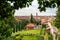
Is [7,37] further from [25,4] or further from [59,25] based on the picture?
[59,25]

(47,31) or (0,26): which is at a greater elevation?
(0,26)

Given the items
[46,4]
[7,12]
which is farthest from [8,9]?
[46,4]

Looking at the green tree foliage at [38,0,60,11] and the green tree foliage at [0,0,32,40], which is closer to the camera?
the green tree foliage at [0,0,32,40]

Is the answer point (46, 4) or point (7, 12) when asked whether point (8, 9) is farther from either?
point (46, 4)

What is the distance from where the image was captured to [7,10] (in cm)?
549

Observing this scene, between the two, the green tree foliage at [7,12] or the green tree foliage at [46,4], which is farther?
the green tree foliage at [46,4]

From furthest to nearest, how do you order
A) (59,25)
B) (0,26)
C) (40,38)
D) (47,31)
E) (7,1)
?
(59,25), (40,38), (47,31), (7,1), (0,26)

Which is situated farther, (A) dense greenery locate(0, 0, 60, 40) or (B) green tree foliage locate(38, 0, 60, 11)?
(B) green tree foliage locate(38, 0, 60, 11)

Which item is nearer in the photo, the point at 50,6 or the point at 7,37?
the point at 7,37

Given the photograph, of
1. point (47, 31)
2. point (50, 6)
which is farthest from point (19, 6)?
point (47, 31)


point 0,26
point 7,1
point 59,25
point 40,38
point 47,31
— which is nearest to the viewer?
point 0,26

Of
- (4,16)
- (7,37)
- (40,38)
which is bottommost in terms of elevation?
(40,38)

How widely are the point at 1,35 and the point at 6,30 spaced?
0.43 ft

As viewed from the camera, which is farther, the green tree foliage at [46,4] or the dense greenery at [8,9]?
the green tree foliage at [46,4]
